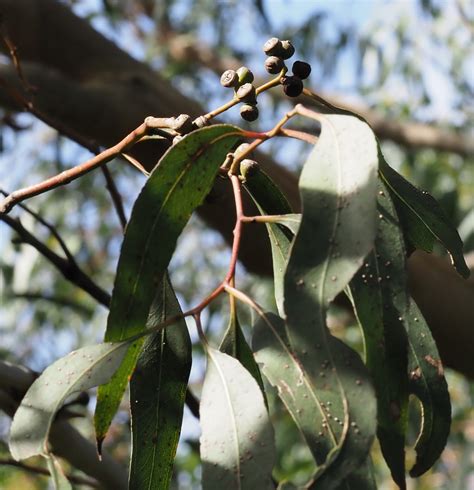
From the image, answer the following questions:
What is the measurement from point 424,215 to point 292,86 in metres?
0.17

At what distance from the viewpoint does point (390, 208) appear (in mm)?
771

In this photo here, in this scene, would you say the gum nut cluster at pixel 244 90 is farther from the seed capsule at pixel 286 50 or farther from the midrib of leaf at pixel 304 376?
the midrib of leaf at pixel 304 376

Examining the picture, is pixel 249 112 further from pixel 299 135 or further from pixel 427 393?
pixel 427 393

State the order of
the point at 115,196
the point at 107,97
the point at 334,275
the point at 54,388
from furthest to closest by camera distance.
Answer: the point at 107,97
the point at 115,196
the point at 54,388
the point at 334,275

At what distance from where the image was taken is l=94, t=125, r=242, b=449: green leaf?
0.75 meters

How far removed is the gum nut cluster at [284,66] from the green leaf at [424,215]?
10 centimetres

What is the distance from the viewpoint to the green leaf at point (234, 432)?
0.67m

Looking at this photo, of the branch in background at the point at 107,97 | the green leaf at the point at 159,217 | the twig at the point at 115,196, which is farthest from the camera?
the branch in background at the point at 107,97

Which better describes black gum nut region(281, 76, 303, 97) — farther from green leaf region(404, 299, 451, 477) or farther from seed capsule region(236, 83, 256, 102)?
green leaf region(404, 299, 451, 477)

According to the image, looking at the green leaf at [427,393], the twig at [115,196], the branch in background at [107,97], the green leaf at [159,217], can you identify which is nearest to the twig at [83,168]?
the green leaf at [159,217]

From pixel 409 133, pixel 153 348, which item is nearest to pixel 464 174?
pixel 409 133

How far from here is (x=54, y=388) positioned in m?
0.76

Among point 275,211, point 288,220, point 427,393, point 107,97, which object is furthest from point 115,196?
point 107,97

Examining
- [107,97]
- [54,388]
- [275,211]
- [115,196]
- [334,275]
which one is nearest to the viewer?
[334,275]
